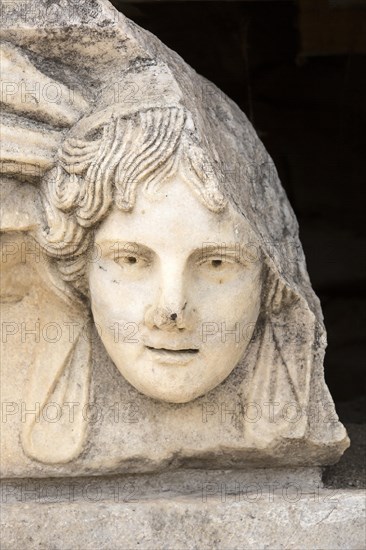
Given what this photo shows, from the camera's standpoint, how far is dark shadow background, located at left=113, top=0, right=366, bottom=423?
3.39 metres

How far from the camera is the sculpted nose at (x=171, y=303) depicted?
2.36 m

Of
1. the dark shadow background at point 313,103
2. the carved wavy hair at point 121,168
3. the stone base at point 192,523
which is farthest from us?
the dark shadow background at point 313,103

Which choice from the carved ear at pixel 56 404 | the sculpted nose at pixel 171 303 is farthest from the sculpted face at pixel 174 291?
the carved ear at pixel 56 404

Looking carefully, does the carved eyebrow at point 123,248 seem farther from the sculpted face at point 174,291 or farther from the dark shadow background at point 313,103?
the dark shadow background at point 313,103

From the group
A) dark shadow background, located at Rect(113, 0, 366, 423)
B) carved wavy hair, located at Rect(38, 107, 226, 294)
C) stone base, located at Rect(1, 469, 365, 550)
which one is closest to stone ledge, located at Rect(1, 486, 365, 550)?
stone base, located at Rect(1, 469, 365, 550)

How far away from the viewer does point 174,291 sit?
7.74ft

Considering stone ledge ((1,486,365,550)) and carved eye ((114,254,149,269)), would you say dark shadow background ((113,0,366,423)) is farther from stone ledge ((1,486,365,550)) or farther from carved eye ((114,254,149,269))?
carved eye ((114,254,149,269))

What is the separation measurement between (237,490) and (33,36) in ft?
2.91

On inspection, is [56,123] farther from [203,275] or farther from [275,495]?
[275,495]

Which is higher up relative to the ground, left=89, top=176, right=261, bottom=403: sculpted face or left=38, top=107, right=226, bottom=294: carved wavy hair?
left=38, top=107, right=226, bottom=294: carved wavy hair

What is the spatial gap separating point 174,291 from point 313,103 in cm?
129

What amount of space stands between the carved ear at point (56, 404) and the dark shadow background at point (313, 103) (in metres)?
0.94

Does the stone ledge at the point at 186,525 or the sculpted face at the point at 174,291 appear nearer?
the sculpted face at the point at 174,291

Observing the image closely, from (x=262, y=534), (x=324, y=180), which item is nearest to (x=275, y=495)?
(x=262, y=534)
